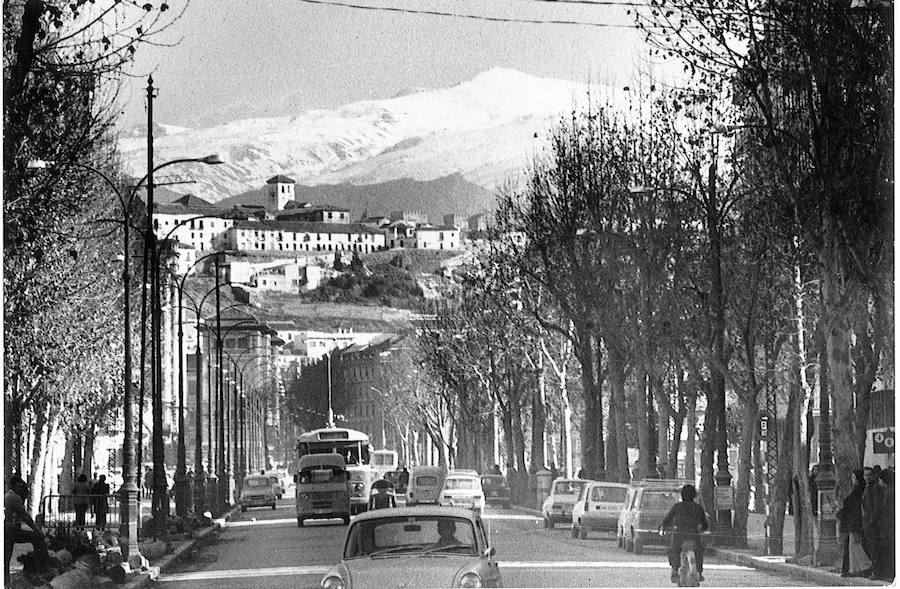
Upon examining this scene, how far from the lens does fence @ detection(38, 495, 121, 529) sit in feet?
111

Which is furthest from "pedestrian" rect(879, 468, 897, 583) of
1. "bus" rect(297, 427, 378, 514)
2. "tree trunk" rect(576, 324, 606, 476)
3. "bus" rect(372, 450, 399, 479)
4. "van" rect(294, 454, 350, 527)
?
"bus" rect(372, 450, 399, 479)

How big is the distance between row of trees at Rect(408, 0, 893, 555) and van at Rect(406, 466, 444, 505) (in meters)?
4.71

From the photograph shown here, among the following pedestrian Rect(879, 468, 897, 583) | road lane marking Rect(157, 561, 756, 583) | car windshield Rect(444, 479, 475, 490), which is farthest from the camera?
car windshield Rect(444, 479, 475, 490)

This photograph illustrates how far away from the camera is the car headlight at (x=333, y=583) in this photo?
1977 cm

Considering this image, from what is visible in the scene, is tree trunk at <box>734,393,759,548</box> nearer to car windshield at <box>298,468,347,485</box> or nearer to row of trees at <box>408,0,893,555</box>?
row of trees at <box>408,0,893,555</box>

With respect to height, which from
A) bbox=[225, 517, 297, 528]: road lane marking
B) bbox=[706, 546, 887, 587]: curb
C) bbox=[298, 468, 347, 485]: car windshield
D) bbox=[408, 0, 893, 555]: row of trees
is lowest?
bbox=[706, 546, 887, 587]: curb

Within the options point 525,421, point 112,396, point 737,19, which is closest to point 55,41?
point 737,19

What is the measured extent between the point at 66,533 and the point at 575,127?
16513 mm

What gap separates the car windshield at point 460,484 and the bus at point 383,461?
1813cm

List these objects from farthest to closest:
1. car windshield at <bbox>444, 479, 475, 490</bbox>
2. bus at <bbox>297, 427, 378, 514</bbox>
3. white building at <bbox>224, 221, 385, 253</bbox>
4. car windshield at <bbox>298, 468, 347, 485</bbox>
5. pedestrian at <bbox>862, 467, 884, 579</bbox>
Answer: bus at <bbox>297, 427, 378, 514</bbox> → car windshield at <bbox>298, 468, 347, 485</bbox> → car windshield at <bbox>444, 479, 475, 490</bbox> → white building at <bbox>224, 221, 385, 253</bbox> → pedestrian at <bbox>862, 467, 884, 579</bbox>

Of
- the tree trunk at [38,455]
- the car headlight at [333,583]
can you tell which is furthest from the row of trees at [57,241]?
the car headlight at [333,583]

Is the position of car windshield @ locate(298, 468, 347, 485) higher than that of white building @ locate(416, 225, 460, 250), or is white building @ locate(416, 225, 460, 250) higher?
white building @ locate(416, 225, 460, 250)

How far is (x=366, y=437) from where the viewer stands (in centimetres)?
6919

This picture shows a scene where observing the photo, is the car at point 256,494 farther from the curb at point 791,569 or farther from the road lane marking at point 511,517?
the curb at point 791,569
